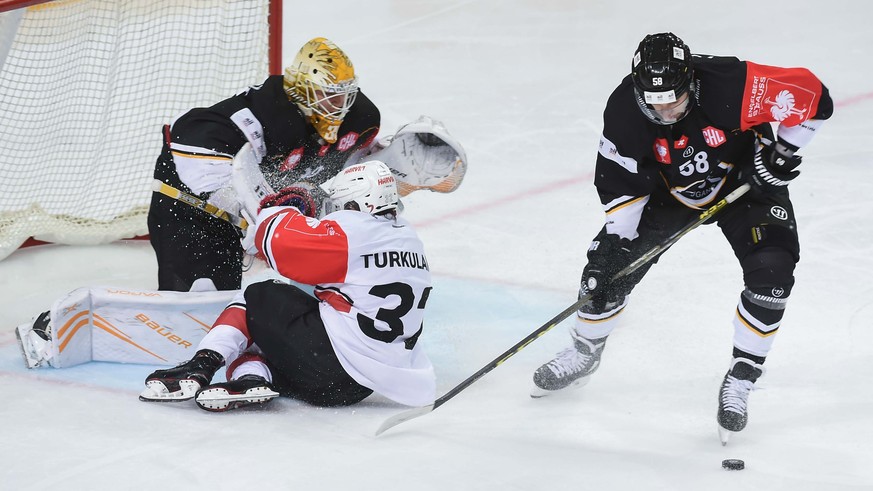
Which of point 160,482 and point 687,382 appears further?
point 687,382

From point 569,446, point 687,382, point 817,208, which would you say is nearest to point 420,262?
point 569,446

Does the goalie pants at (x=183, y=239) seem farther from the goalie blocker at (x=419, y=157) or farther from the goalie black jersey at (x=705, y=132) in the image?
the goalie black jersey at (x=705, y=132)

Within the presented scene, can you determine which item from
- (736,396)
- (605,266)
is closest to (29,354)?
(605,266)

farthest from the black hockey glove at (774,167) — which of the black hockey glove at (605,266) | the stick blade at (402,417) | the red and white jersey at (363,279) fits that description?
the stick blade at (402,417)

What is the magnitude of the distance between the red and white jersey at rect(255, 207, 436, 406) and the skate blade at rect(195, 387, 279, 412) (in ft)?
0.73

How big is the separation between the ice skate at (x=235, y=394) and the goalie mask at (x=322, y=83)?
Answer: 0.89 meters

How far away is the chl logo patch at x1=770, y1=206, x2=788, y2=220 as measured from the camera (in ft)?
9.36

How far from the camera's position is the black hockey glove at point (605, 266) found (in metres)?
3.00

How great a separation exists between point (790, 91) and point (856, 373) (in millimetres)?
994

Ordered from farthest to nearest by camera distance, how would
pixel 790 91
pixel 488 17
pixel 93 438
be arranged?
pixel 488 17
pixel 790 91
pixel 93 438

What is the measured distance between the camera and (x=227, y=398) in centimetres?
274

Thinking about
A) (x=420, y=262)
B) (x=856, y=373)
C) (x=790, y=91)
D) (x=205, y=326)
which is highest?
(x=790, y=91)

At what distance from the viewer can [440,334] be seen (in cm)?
363

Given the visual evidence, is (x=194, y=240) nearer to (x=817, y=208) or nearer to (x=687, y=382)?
(x=687, y=382)
